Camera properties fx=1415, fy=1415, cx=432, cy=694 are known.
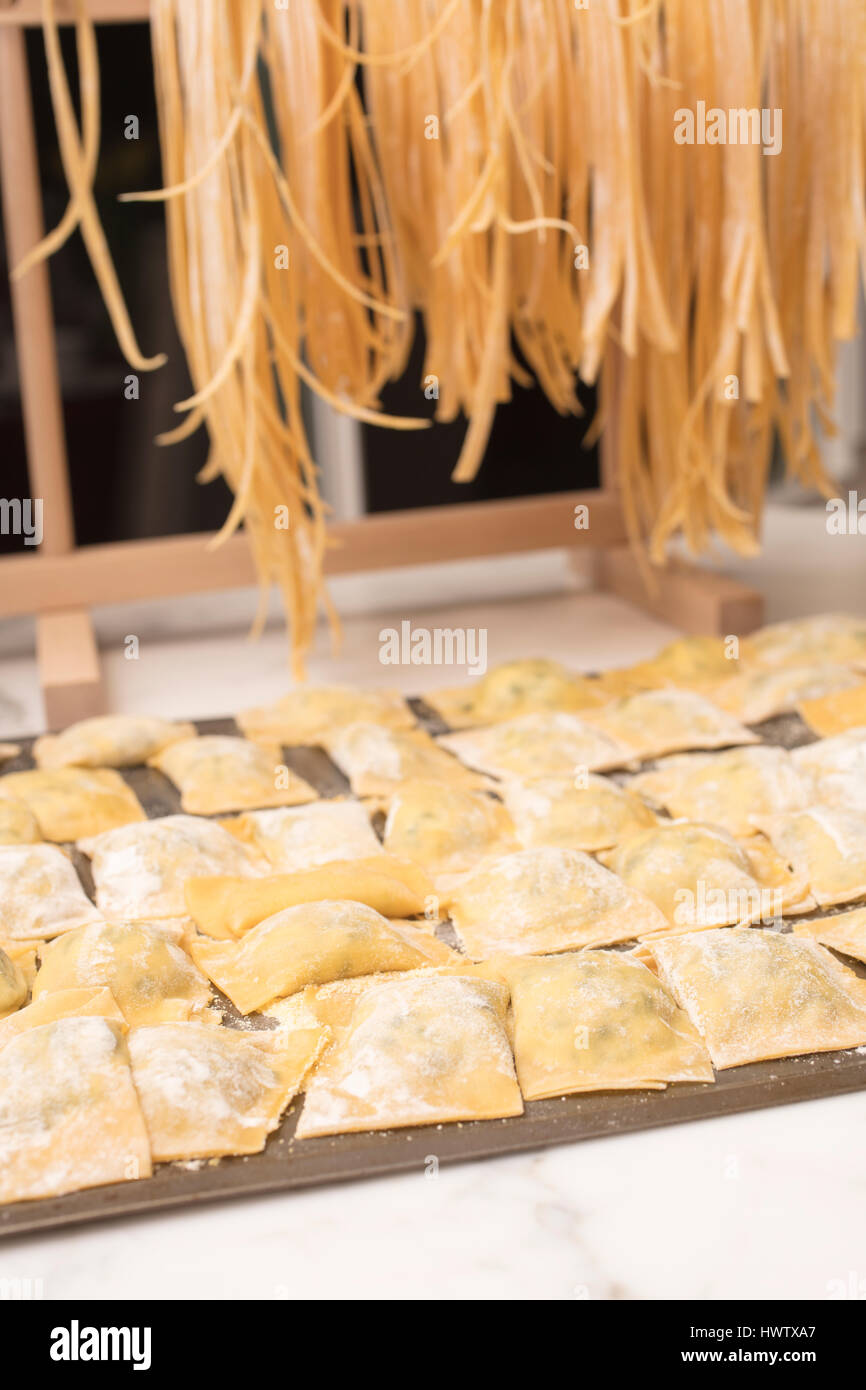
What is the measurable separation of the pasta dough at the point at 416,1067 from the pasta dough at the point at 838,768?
0.51 metres

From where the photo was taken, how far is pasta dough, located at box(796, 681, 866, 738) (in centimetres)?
157

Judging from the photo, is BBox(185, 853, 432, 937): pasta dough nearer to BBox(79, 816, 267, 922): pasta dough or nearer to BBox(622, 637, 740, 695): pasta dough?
BBox(79, 816, 267, 922): pasta dough

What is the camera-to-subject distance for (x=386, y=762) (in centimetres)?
149

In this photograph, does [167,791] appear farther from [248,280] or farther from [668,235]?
[668,235]

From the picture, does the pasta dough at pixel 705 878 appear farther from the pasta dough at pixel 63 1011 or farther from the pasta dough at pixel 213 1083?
the pasta dough at pixel 63 1011

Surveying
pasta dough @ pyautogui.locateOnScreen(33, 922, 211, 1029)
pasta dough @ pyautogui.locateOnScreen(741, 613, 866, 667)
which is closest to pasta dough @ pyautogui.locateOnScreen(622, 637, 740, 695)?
pasta dough @ pyautogui.locateOnScreen(741, 613, 866, 667)

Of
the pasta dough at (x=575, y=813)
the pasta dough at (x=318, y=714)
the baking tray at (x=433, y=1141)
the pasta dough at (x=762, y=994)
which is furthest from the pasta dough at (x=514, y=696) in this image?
the baking tray at (x=433, y=1141)

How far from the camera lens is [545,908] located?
1153 millimetres

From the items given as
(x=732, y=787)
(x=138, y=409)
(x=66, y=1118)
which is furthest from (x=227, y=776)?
(x=138, y=409)

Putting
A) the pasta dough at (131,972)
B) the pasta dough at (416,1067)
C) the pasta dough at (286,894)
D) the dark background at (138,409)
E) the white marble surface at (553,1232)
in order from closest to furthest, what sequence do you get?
the white marble surface at (553,1232) → the pasta dough at (416,1067) → the pasta dough at (131,972) → the pasta dough at (286,894) → the dark background at (138,409)

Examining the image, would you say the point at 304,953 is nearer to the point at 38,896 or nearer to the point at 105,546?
the point at 38,896

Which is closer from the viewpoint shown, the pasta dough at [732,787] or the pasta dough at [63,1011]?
the pasta dough at [63,1011]

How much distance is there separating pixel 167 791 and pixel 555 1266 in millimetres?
803

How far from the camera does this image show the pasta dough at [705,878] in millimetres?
1166
